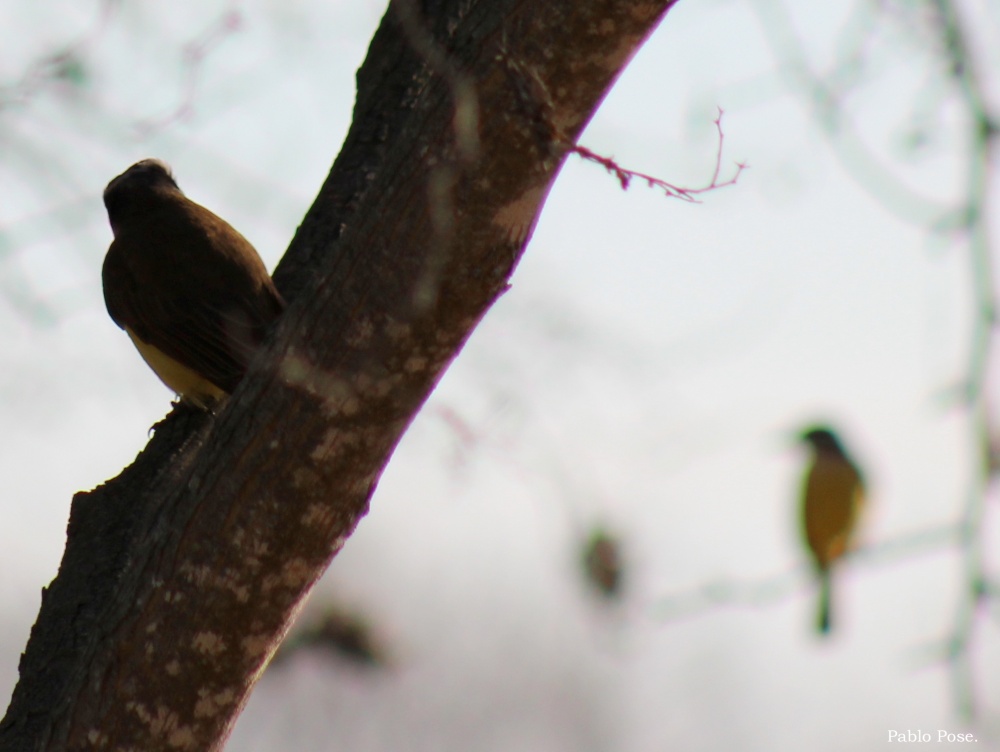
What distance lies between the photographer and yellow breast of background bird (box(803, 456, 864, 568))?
16.1 feet

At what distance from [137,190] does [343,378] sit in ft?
11.3

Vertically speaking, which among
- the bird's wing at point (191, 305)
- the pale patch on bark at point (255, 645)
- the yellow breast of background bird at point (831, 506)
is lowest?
the pale patch on bark at point (255, 645)

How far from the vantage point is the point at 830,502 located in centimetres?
512

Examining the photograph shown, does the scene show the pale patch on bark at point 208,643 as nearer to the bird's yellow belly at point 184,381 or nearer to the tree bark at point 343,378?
the tree bark at point 343,378

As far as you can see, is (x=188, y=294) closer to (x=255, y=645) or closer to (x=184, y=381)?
(x=184, y=381)

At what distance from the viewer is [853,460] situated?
533 cm

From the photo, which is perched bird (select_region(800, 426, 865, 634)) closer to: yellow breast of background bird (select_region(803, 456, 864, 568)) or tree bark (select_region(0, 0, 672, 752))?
yellow breast of background bird (select_region(803, 456, 864, 568))

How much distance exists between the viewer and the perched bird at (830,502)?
194 inches

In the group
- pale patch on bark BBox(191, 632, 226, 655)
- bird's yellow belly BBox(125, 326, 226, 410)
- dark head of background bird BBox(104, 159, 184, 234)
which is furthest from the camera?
dark head of background bird BBox(104, 159, 184, 234)

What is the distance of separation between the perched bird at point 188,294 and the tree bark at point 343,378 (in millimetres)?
1745

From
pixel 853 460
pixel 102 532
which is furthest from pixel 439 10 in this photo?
pixel 853 460

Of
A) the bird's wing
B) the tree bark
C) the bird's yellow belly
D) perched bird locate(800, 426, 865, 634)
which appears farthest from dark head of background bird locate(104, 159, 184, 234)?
the tree bark

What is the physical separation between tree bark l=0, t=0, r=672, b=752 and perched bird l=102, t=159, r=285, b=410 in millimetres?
→ 1745

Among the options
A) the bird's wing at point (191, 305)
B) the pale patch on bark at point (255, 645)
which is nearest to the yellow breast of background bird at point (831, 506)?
the bird's wing at point (191, 305)
